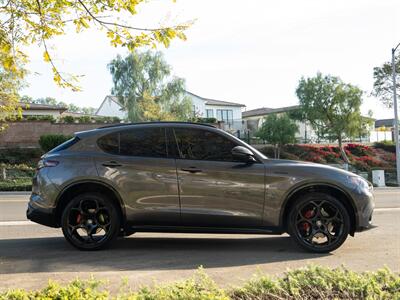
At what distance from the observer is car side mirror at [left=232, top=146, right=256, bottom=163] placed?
242 inches

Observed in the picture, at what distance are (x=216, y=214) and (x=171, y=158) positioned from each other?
3.11 ft

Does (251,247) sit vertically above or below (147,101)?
below

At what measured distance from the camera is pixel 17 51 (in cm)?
554

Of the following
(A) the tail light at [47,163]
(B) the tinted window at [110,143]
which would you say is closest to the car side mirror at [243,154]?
(B) the tinted window at [110,143]

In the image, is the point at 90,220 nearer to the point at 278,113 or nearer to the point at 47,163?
the point at 47,163

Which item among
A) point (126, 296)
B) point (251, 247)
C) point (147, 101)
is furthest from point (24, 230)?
point (147, 101)

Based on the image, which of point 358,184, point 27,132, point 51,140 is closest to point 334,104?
point 51,140

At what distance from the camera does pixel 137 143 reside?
256 inches

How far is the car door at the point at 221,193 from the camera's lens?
6117 mm

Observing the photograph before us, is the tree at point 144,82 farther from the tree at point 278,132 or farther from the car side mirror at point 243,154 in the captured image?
the car side mirror at point 243,154

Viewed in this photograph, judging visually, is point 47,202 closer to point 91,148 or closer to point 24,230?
point 91,148

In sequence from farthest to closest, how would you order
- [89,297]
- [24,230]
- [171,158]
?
[24,230], [171,158], [89,297]

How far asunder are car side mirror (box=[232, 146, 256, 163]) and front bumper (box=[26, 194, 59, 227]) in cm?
251

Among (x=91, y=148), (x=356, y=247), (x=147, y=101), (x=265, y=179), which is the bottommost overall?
(x=356, y=247)
